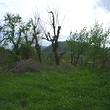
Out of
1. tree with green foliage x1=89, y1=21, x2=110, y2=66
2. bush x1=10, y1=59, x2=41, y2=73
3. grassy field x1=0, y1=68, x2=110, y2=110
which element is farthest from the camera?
tree with green foliage x1=89, y1=21, x2=110, y2=66

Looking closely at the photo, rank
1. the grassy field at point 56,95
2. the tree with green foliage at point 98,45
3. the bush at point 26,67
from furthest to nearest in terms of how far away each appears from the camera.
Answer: the tree with green foliage at point 98,45 < the bush at point 26,67 < the grassy field at point 56,95

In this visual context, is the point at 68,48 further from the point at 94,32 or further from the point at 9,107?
the point at 9,107

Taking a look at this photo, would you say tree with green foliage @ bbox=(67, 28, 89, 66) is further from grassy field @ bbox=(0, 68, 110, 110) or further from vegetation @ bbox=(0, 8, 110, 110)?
grassy field @ bbox=(0, 68, 110, 110)

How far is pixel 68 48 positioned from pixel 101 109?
95.3 feet

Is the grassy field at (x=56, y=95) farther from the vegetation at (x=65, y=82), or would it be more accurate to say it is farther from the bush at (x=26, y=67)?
the bush at (x=26, y=67)

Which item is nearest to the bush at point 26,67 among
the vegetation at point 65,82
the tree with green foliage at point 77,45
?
the vegetation at point 65,82

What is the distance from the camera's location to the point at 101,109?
12.1 metres

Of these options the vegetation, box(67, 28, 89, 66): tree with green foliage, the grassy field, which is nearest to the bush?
the vegetation

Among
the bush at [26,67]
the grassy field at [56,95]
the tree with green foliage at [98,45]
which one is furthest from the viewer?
the tree with green foliage at [98,45]

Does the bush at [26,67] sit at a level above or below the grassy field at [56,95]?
above

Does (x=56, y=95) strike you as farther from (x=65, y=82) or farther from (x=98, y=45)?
(x=98, y=45)

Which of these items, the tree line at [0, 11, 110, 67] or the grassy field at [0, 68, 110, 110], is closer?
the grassy field at [0, 68, 110, 110]

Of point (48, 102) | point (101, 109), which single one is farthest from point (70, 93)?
point (101, 109)

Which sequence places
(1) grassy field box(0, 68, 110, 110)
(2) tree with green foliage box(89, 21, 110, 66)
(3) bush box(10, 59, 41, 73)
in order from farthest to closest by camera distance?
(2) tree with green foliage box(89, 21, 110, 66), (3) bush box(10, 59, 41, 73), (1) grassy field box(0, 68, 110, 110)
